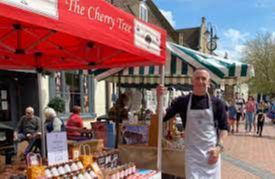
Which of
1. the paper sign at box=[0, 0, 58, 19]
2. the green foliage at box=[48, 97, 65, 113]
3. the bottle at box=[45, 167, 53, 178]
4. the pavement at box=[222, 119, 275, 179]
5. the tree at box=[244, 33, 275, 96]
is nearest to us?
the paper sign at box=[0, 0, 58, 19]

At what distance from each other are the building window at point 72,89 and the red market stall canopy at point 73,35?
18.1 ft

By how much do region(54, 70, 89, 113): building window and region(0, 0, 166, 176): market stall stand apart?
552 cm

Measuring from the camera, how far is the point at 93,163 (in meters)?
3.30

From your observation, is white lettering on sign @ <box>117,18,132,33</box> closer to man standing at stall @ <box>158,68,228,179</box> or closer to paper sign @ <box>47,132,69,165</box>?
man standing at stall @ <box>158,68,228,179</box>

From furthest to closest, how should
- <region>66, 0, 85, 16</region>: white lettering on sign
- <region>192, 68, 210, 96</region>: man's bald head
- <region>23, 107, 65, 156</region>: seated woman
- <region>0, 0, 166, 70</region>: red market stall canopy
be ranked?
<region>23, 107, 65, 156</region>: seated woman, <region>192, 68, 210, 96</region>: man's bald head, <region>66, 0, 85, 16</region>: white lettering on sign, <region>0, 0, 166, 70</region>: red market stall canopy

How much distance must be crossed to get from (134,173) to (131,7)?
16.3 meters

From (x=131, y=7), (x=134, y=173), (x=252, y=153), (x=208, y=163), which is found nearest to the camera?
(x=208, y=163)

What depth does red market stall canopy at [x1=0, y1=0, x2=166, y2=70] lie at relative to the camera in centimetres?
212

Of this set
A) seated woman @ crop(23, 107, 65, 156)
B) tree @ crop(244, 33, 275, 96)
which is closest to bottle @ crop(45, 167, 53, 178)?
seated woman @ crop(23, 107, 65, 156)

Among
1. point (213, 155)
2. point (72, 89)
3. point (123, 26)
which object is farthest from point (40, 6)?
point (72, 89)

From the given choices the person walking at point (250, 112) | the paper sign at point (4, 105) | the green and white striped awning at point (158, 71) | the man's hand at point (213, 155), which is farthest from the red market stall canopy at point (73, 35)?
the person walking at point (250, 112)

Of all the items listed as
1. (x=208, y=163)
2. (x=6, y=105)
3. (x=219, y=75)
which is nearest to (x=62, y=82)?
(x=6, y=105)

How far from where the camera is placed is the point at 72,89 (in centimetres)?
1134

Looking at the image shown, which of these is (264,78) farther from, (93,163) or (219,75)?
(93,163)
